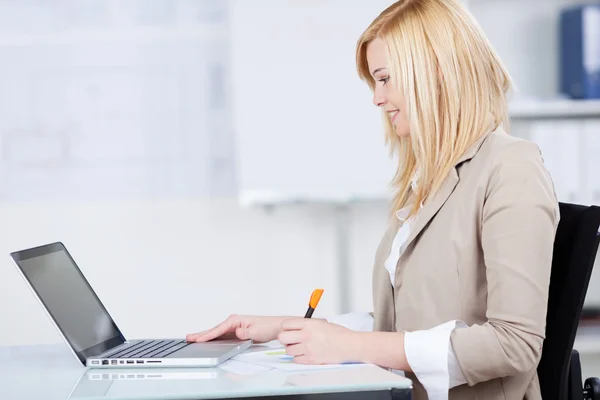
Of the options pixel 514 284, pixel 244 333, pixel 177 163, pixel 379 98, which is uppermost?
pixel 379 98

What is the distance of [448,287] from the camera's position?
54.2 inches

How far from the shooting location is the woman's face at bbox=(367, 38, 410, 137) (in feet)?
5.02

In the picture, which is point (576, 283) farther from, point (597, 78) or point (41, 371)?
point (597, 78)

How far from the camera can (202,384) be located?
114 centimetres

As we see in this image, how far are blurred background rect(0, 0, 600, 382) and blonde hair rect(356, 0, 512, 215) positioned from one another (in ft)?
5.55

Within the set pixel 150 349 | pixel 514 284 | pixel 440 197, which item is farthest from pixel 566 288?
pixel 150 349

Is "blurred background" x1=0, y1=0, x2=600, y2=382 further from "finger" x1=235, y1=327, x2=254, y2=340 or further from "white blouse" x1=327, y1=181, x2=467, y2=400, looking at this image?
"white blouse" x1=327, y1=181, x2=467, y2=400

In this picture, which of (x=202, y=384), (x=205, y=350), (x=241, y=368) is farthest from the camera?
(x=205, y=350)

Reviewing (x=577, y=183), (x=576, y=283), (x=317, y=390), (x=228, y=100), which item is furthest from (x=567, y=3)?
(x=317, y=390)

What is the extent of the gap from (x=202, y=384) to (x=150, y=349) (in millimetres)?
279

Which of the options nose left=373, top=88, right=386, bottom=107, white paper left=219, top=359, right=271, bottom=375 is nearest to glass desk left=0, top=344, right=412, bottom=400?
white paper left=219, top=359, right=271, bottom=375

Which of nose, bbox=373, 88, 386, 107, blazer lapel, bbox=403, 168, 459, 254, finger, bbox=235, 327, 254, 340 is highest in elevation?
nose, bbox=373, 88, 386, 107

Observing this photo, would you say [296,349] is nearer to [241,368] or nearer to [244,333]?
[241,368]

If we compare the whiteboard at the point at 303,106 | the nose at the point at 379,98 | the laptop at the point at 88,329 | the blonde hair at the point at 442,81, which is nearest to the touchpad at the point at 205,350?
the laptop at the point at 88,329
